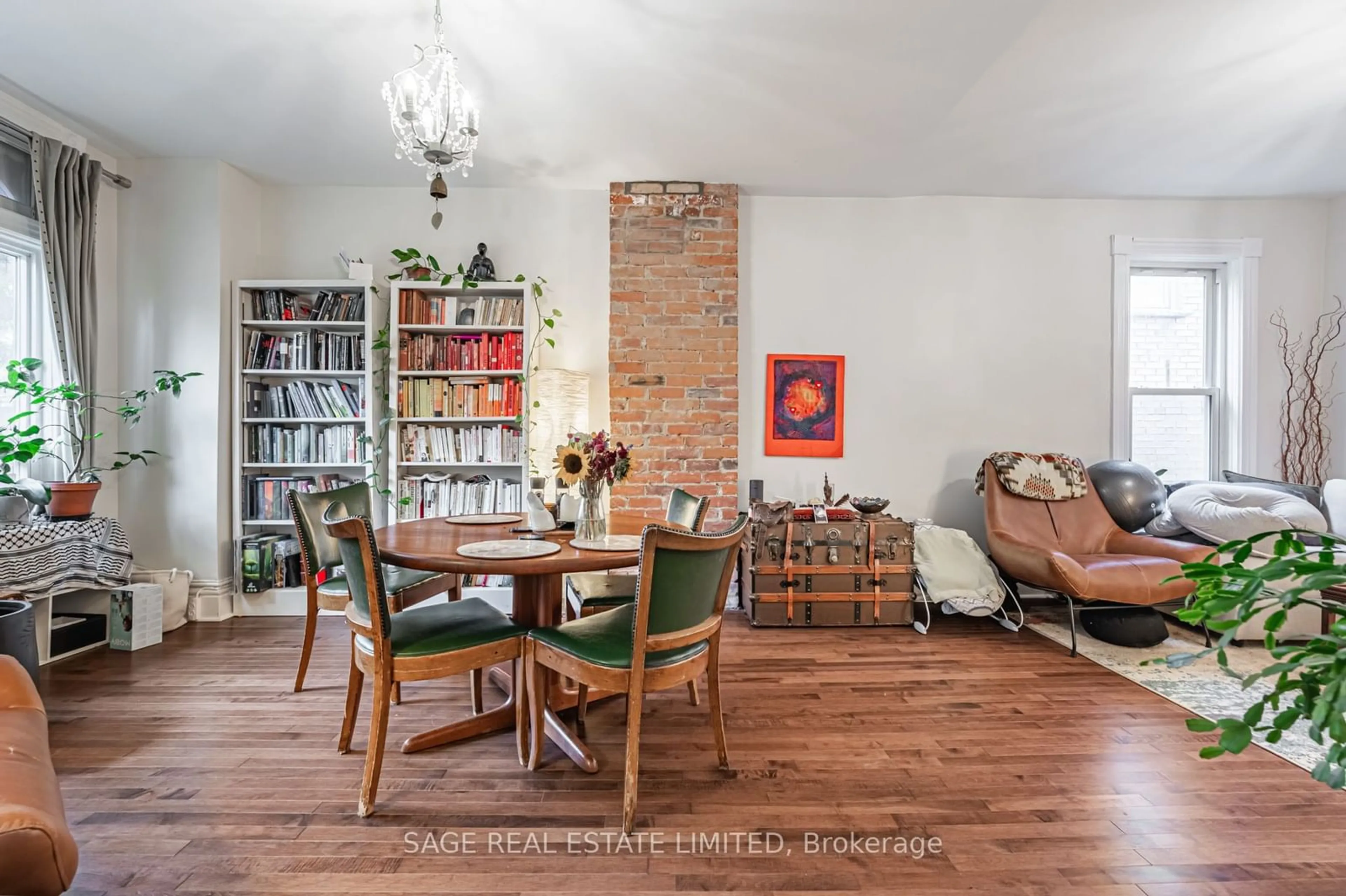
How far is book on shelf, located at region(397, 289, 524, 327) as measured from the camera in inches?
163

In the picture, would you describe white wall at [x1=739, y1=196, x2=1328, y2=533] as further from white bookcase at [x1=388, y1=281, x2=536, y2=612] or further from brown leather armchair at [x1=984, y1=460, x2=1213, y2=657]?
white bookcase at [x1=388, y1=281, x2=536, y2=612]

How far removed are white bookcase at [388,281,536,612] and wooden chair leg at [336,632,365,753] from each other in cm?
188

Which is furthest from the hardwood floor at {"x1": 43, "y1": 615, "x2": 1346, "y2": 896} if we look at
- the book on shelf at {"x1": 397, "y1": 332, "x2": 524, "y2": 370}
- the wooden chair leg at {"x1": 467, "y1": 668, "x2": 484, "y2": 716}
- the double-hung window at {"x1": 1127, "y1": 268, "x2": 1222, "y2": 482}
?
the double-hung window at {"x1": 1127, "y1": 268, "x2": 1222, "y2": 482}

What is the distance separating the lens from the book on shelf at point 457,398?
13.5 feet

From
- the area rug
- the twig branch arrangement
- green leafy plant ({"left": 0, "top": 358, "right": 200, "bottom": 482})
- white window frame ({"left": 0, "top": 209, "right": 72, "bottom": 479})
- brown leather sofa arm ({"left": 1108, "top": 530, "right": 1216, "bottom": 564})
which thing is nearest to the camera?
the area rug

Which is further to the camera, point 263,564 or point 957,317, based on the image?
point 957,317

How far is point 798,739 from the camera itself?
243cm

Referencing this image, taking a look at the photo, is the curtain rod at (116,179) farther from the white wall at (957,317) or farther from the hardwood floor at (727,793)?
the white wall at (957,317)

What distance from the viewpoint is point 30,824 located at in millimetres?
1154

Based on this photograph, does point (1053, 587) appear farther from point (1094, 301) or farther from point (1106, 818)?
point (1094, 301)

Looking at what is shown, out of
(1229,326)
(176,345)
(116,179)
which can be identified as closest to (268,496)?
(176,345)

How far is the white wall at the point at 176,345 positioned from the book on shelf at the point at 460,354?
104cm

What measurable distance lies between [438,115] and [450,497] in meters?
2.33

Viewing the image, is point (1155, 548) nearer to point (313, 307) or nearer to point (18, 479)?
point (313, 307)
